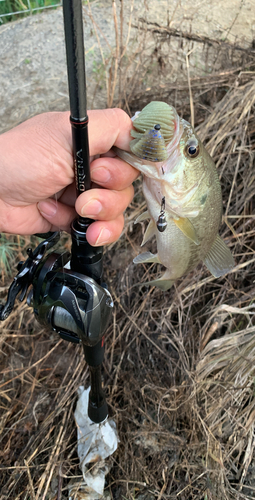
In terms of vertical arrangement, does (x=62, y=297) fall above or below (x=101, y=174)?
below

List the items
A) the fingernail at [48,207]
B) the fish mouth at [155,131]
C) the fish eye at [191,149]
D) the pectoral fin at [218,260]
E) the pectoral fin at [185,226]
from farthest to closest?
1. the fingernail at [48,207]
2. the pectoral fin at [218,260]
3. the pectoral fin at [185,226]
4. the fish eye at [191,149]
5. the fish mouth at [155,131]

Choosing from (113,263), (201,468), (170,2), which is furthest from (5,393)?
(170,2)

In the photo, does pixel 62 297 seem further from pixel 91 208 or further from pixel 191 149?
pixel 191 149

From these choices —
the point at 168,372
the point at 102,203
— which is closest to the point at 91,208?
the point at 102,203

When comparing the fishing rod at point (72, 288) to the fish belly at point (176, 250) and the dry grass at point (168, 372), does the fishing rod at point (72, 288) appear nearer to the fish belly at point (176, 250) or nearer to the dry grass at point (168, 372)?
the fish belly at point (176, 250)

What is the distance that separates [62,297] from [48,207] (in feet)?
1.61

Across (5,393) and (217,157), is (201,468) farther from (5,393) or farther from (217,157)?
(217,157)

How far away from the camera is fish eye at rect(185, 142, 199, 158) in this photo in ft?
3.59

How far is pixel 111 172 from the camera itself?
120 centimetres

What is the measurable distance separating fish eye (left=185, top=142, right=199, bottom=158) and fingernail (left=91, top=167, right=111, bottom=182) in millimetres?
270

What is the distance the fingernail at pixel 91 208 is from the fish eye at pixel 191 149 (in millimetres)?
331

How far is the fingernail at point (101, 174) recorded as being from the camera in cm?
119

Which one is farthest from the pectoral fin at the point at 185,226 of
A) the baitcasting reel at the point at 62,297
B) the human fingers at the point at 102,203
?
the baitcasting reel at the point at 62,297

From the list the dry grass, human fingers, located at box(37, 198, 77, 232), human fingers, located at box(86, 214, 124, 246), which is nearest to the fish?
human fingers, located at box(86, 214, 124, 246)
